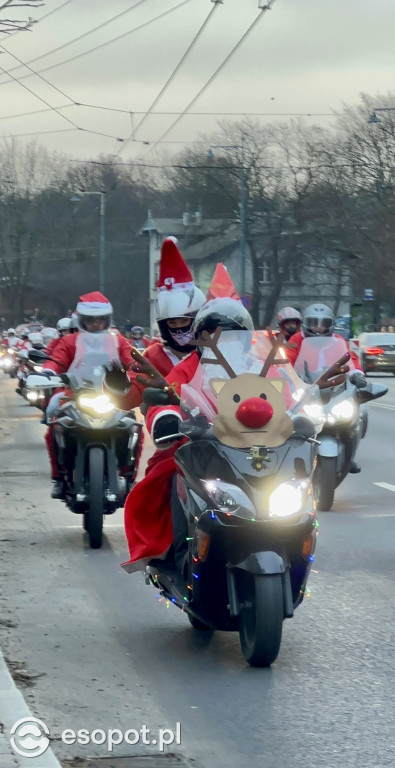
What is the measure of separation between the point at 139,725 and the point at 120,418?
183 inches

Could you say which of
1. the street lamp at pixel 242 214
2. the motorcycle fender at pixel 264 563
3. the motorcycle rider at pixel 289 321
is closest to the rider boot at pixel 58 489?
the motorcycle fender at pixel 264 563

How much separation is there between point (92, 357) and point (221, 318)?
4058 mm

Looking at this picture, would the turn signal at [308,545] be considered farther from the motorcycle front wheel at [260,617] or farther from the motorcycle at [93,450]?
the motorcycle at [93,450]

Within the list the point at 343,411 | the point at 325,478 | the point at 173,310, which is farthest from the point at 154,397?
the point at 343,411

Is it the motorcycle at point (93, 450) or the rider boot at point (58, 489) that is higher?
the motorcycle at point (93, 450)

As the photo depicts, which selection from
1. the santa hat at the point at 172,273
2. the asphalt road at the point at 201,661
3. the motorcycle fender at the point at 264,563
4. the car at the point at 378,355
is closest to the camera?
the asphalt road at the point at 201,661

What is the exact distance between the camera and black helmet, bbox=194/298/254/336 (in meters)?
6.13

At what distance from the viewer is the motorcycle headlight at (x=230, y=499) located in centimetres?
554

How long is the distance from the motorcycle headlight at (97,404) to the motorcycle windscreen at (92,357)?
20 cm

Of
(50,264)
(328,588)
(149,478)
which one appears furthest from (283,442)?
(50,264)

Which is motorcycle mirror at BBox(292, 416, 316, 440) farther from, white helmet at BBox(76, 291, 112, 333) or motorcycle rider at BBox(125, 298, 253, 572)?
white helmet at BBox(76, 291, 112, 333)

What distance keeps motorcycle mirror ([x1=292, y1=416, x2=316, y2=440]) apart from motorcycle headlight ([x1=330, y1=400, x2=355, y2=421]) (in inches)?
225

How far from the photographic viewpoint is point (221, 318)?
6121mm

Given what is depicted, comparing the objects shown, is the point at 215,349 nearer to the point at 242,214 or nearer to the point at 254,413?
the point at 254,413
